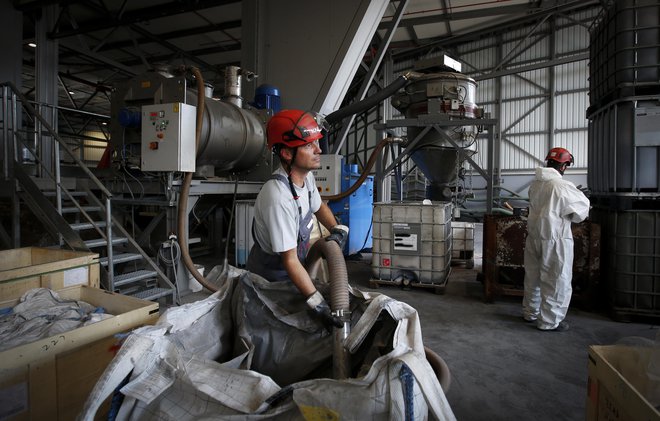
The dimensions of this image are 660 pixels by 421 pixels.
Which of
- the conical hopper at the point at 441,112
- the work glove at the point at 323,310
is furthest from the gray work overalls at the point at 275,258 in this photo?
the conical hopper at the point at 441,112

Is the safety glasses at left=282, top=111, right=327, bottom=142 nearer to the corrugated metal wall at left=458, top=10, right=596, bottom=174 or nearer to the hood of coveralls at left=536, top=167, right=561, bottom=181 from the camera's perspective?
the hood of coveralls at left=536, top=167, right=561, bottom=181

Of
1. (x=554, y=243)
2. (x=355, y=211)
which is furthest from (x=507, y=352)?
(x=355, y=211)

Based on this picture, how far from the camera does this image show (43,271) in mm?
2252

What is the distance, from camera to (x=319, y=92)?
21.1 feet

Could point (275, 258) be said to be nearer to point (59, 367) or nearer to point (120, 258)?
point (59, 367)

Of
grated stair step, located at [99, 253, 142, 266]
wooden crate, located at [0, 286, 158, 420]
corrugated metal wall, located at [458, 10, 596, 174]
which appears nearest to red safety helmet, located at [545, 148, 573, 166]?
wooden crate, located at [0, 286, 158, 420]

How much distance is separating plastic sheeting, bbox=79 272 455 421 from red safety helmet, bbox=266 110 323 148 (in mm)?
705

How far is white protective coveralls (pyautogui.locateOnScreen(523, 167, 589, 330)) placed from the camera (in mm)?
3488

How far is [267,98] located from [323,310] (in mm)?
5138

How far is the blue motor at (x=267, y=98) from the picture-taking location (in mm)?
6130

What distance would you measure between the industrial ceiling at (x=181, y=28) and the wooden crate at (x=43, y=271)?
487cm

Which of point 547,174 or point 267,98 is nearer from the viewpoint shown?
point 547,174

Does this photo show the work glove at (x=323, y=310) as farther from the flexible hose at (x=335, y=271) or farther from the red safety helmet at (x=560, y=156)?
the red safety helmet at (x=560, y=156)

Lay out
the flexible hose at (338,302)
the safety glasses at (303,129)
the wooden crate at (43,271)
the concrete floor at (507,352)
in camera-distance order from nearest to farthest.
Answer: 1. the flexible hose at (338,302)
2. the safety glasses at (303,129)
3. the wooden crate at (43,271)
4. the concrete floor at (507,352)
